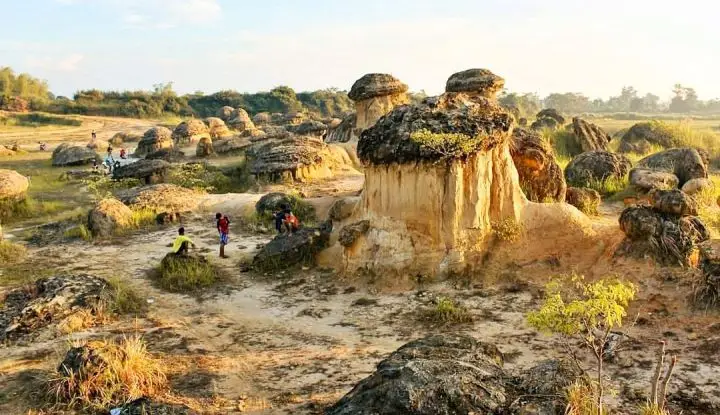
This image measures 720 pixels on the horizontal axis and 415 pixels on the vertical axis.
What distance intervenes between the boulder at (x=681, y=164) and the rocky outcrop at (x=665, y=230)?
316 inches

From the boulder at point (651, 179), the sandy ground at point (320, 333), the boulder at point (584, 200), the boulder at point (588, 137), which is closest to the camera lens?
the sandy ground at point (320, 333)

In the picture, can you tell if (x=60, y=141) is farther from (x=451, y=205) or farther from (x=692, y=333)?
(x=692, y=333)

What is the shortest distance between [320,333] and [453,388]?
398cm

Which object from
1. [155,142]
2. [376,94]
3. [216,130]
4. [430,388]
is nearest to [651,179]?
[376,94]

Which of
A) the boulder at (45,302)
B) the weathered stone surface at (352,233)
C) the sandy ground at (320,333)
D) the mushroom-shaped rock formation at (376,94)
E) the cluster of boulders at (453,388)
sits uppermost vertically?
the mushroom-shaped rock formation at (376,94)

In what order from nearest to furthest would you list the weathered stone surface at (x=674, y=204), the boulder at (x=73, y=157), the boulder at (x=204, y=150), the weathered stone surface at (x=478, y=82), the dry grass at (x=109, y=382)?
the dry grass at (x=109, y=382)
the weathered stone surface at (x=674, y=204)
the weathered stone surface at (x=478, y=82)
the boulder at (x=204, y=150)
the boulder at (x=73, y=157)

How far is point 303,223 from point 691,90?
81299 millimetres

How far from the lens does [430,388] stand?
15.8ft

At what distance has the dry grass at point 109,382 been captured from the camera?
6336mm

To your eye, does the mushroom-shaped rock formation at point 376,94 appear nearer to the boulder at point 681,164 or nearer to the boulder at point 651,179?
the boulder at point 681,164

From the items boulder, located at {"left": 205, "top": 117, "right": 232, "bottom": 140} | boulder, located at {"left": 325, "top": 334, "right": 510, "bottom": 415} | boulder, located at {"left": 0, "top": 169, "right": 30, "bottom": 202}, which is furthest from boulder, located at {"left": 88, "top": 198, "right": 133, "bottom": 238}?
boulder, located at {"left": 205, "top": 117, "right": 232, "bottom": 140}

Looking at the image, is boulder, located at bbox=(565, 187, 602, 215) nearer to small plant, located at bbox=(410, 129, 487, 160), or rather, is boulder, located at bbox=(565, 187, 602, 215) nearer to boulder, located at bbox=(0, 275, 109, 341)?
small plant, located at bbox=(410, 129, 487, 160)

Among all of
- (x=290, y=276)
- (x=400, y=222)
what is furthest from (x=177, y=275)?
(x=400, y=222)

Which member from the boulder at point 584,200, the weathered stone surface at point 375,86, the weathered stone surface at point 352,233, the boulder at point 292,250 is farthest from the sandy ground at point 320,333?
the weathered stone surface at point 375,86
